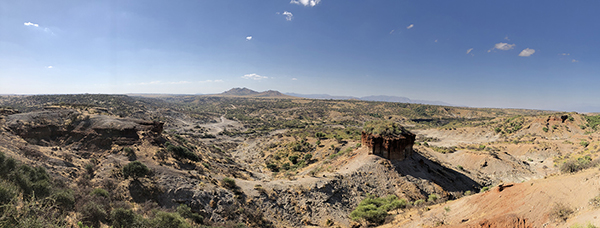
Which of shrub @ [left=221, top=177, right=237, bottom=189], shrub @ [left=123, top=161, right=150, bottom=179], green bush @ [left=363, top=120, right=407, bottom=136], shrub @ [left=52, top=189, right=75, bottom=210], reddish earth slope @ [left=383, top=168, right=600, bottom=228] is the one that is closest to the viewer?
reddish earth slope @ [left=383, top=168, right=600, bottom=228]

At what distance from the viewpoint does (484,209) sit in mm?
11914

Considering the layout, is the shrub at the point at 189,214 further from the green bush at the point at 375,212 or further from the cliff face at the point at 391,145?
the cliff face at the point at 391,145

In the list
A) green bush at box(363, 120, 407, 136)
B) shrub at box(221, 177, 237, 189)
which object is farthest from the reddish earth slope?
→ green bush at box(363, 120, 407, 136)

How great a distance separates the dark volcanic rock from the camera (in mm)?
22422

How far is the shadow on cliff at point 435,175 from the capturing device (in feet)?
88.5

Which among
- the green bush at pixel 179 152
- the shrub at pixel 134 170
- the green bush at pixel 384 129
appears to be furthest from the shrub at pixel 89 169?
the green bush at pixel 384 129

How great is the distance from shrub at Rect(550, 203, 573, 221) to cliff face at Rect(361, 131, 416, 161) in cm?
1917

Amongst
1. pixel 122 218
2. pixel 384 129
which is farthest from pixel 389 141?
pixel 122 218

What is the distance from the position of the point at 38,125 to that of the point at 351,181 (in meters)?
34.3

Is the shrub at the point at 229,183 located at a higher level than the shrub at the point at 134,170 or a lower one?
lower

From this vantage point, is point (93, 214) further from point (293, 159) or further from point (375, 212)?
point (293, 159)

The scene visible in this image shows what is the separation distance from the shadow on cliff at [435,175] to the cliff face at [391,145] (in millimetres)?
934

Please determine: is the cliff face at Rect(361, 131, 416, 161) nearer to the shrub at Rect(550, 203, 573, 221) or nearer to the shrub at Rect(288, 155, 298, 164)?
the shrub at Rect(288, 155, 298, 164)

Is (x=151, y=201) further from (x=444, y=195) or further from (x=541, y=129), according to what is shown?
(x=541, y=129)
